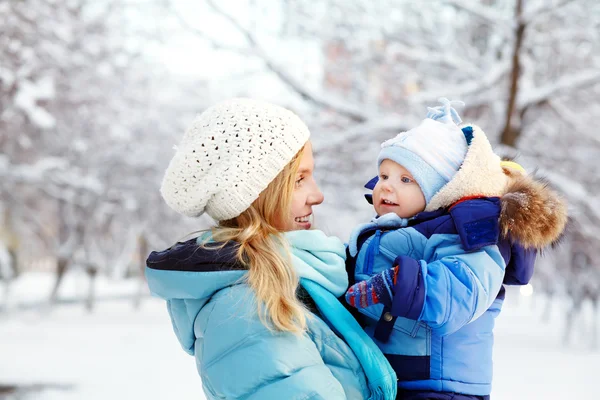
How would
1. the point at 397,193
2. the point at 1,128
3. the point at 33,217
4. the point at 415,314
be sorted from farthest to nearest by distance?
the point at 33,217 → the point at 1,128 → the point at 397,193 → the point at 415,314

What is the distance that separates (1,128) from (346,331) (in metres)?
9.82

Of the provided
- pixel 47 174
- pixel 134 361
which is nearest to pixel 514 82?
pixel 134 361

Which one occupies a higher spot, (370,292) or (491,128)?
(370,292)

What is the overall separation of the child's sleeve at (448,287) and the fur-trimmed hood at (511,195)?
12 centimetres

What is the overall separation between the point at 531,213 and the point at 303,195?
2.30 ft

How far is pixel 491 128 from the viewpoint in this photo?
9617mm

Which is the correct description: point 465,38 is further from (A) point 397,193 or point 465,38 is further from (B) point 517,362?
(A) point 397,193

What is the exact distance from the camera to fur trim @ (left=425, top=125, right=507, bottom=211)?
203 centimetres

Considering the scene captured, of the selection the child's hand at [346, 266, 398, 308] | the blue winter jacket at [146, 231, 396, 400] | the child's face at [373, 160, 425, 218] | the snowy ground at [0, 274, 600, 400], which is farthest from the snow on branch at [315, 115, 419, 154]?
the child's hand at [346, 266, 398, 308]

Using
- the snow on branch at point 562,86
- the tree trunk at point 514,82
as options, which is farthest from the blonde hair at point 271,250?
the snow on branch at point 562,86

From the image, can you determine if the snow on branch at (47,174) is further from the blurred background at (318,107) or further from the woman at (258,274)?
the woman at (258,274)

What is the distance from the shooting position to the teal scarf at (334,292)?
1859 millimetres

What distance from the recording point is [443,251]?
1896mm

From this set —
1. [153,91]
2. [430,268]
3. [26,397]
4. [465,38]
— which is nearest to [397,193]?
[430,268]
